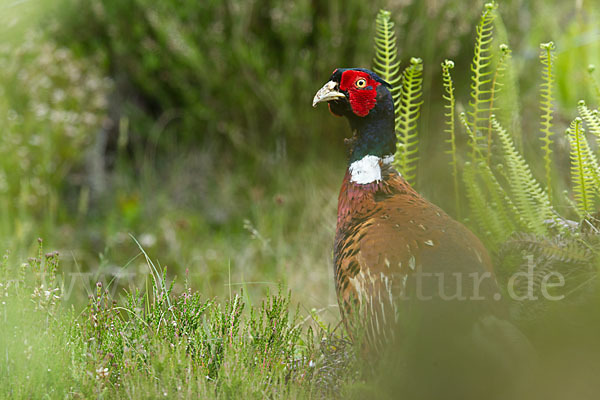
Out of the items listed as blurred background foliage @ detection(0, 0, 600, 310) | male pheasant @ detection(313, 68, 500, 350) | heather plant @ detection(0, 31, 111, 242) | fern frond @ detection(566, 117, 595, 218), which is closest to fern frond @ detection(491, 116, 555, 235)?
fern frond @ detection(566, 117, 595, 218)

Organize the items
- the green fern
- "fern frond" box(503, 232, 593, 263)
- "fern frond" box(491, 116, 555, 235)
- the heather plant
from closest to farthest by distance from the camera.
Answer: "fern frond" box(503, 232, 593, 263)
the green fern
"fern frond" box(491, 116, 555, 235)
the heather plant

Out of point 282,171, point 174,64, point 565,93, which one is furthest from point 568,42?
point 174,64

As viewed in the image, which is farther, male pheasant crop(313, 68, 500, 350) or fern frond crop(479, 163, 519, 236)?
→ fern frond crop(479, 163, 519, 236)

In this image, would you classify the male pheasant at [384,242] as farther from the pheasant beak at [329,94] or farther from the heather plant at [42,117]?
the heather plant at [42,117]

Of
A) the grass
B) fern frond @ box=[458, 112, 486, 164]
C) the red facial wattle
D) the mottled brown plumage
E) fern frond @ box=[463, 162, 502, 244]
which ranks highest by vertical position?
the red facial wattle

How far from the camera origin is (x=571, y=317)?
1.96 m

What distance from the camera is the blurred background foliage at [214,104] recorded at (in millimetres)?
4566

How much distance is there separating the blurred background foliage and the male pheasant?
73.4 inches

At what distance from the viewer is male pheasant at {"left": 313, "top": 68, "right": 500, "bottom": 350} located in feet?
Answer: 6.18

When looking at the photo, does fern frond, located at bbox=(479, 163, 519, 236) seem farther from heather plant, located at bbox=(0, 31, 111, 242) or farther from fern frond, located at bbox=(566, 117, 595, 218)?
heather plant, located at bbox=(0, 31, 111, 242)

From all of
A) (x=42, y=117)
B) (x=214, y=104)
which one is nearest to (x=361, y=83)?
(x=214, y=104)

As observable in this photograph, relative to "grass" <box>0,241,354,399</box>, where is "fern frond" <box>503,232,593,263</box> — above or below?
above

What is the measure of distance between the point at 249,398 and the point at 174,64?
11.9 ft

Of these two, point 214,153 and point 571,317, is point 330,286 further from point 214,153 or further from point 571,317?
point 214,153
